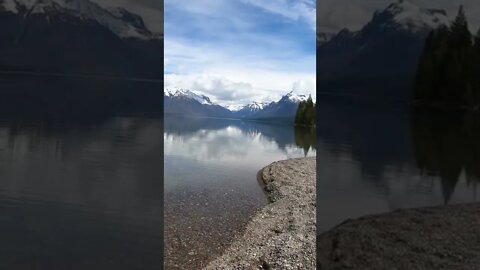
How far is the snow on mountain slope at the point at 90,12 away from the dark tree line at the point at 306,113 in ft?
52.4

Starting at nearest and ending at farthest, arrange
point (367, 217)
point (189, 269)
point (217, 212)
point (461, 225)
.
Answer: point (461, 225) → point (367, 217) → point (189, 269) → point (217, 212)

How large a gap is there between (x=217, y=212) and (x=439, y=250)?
606 centimetres

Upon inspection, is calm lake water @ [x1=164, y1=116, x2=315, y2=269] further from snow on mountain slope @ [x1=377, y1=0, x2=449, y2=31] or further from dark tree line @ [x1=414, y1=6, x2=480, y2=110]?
snow on mountain slope @ [x1=377, y1=0, x2=449, y2=31]

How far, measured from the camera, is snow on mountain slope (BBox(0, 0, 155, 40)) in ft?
10.9

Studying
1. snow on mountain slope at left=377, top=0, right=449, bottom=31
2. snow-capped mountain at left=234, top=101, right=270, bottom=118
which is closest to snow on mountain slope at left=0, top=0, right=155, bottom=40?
snow on mountain slope at left=377, top=0, right=449, bottom=31

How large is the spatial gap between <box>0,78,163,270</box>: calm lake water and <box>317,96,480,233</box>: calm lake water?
1644 mm

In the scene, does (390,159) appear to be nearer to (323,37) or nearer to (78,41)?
(323,37)

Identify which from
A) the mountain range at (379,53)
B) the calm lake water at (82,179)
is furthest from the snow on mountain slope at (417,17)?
the calm lake water at (82,179)

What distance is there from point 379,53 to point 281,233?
3.96m

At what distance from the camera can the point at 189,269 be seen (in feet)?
19.1

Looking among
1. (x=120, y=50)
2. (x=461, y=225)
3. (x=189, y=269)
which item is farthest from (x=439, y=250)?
(x=189, y=269)

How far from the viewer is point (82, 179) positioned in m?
3.58

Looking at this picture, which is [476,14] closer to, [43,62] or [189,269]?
[43,62]

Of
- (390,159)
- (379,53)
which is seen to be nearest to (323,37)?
(379,53)
